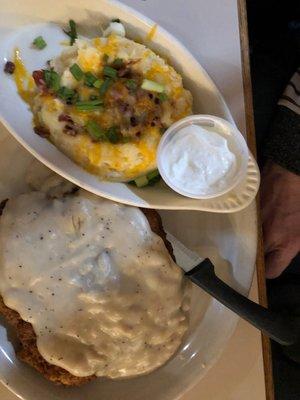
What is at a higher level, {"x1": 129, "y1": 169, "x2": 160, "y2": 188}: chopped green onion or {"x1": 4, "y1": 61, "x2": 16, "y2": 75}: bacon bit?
{"x1": 4, "y1": 61, "x2": 16, "y2": 75}: bacon bit

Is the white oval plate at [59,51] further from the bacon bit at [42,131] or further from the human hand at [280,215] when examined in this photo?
the human hand at [280,215]

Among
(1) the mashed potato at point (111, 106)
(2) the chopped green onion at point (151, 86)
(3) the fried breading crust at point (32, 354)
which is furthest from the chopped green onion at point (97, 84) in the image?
(3) the fried breading crust at point (32, 354)

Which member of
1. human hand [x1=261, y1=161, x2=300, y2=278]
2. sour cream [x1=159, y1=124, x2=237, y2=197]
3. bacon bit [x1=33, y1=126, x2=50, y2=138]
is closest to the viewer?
sour cream [x1=159, y1=124, x2=237, y2=197]

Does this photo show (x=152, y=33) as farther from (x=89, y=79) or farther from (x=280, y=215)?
(x=280, y=215)

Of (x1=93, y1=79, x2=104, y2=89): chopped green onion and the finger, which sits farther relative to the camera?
the finger

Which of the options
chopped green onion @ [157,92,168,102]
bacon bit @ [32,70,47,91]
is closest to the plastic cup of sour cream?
chopped green onion @ [157,92,168,102]

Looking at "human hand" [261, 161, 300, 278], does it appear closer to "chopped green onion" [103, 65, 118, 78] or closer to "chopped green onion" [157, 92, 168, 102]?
"chopped green onion" [157, 92, 168, 102]

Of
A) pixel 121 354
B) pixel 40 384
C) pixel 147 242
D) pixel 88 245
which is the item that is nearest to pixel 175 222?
pixel 147 242

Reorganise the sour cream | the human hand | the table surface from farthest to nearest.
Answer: the human hand, the table surface, the sour cream
